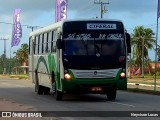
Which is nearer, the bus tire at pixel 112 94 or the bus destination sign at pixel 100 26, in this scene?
the bus destination sign at pixel 100 26

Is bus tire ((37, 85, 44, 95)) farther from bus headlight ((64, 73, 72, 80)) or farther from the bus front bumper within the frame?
bus headlight ((64, 73, 72, 80))

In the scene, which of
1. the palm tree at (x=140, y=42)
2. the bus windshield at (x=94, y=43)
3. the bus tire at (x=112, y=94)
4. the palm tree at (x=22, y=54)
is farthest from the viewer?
the palm tree at (x=22, y=54)

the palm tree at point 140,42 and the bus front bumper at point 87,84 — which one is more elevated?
the palm tree at point 140,42

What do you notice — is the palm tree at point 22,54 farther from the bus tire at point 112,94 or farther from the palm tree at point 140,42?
the bus tire at point 112,94

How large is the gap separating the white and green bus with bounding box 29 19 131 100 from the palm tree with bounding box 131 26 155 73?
65222 millimetres

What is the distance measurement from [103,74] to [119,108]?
124 inches

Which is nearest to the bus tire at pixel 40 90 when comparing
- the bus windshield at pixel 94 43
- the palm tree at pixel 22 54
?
the bus windshield at pixel 94 43

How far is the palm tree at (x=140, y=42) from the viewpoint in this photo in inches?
3499

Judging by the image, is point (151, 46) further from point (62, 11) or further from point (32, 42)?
point (32, 42)

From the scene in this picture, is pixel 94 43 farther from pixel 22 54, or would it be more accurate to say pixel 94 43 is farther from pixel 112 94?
pixel 22 54

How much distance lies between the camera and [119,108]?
18391mm

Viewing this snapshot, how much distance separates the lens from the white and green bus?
21203 millimetres

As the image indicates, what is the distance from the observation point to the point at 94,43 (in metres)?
21.5

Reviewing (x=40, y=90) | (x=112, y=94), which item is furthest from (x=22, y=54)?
(x=112, y=94)
